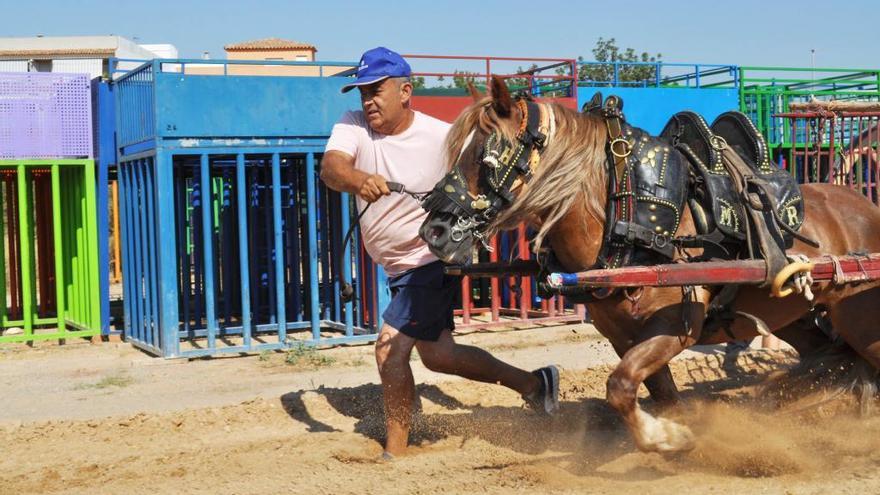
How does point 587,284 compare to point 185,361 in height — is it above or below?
above

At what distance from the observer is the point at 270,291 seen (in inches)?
407

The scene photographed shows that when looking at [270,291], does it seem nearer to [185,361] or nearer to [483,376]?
[185,361]

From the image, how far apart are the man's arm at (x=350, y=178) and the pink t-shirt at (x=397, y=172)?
136mm

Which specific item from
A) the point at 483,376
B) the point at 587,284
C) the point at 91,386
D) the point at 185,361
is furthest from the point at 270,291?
the point at 587,284

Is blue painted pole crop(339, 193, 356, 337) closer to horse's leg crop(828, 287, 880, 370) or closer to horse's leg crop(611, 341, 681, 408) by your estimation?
horse's leg crop(611, 341, 681, 408)

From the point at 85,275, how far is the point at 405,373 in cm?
615

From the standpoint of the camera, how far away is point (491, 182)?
13.3 feet

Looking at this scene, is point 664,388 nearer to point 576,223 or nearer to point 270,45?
point 576,223

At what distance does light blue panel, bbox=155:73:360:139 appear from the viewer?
28.0 ft

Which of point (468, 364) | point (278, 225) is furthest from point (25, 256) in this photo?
point (468, 364)

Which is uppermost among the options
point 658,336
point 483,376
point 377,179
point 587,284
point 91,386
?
point 377,179

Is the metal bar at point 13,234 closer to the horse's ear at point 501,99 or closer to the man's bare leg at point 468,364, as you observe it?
the man's bare leg at point 468,364

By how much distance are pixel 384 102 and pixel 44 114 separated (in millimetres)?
6042

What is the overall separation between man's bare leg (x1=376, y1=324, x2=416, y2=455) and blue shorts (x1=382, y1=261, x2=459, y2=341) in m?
0.06
